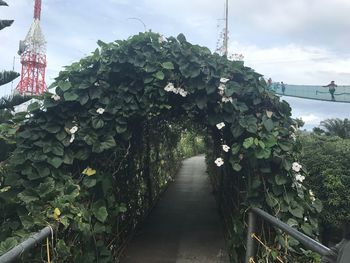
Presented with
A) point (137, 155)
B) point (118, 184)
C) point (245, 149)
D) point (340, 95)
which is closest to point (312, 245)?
point (245, 149)

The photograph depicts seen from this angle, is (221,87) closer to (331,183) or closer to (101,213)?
(101,213)

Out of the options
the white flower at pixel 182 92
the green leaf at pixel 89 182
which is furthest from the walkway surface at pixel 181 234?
the white flower at pixel 182 92

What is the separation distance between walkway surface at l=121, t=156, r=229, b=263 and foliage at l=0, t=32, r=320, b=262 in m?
1.14

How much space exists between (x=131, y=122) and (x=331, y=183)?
508 cm

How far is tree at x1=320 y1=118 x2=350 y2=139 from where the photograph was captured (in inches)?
571

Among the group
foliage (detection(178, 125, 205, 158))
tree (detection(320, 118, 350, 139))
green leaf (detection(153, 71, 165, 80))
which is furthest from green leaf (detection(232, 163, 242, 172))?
foliage (detection(178, 125, 205, 158))

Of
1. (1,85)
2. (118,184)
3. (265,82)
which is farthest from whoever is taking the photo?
(1,85)

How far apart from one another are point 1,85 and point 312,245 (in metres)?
5.28

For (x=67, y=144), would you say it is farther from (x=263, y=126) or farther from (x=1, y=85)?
(x=1, y=85)

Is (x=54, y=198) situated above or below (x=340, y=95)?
below

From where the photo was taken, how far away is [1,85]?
625cm

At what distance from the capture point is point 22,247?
2346 millimetres

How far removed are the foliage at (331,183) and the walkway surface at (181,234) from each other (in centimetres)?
214

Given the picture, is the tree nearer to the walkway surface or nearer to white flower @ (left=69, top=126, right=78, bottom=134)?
the walkway surface
